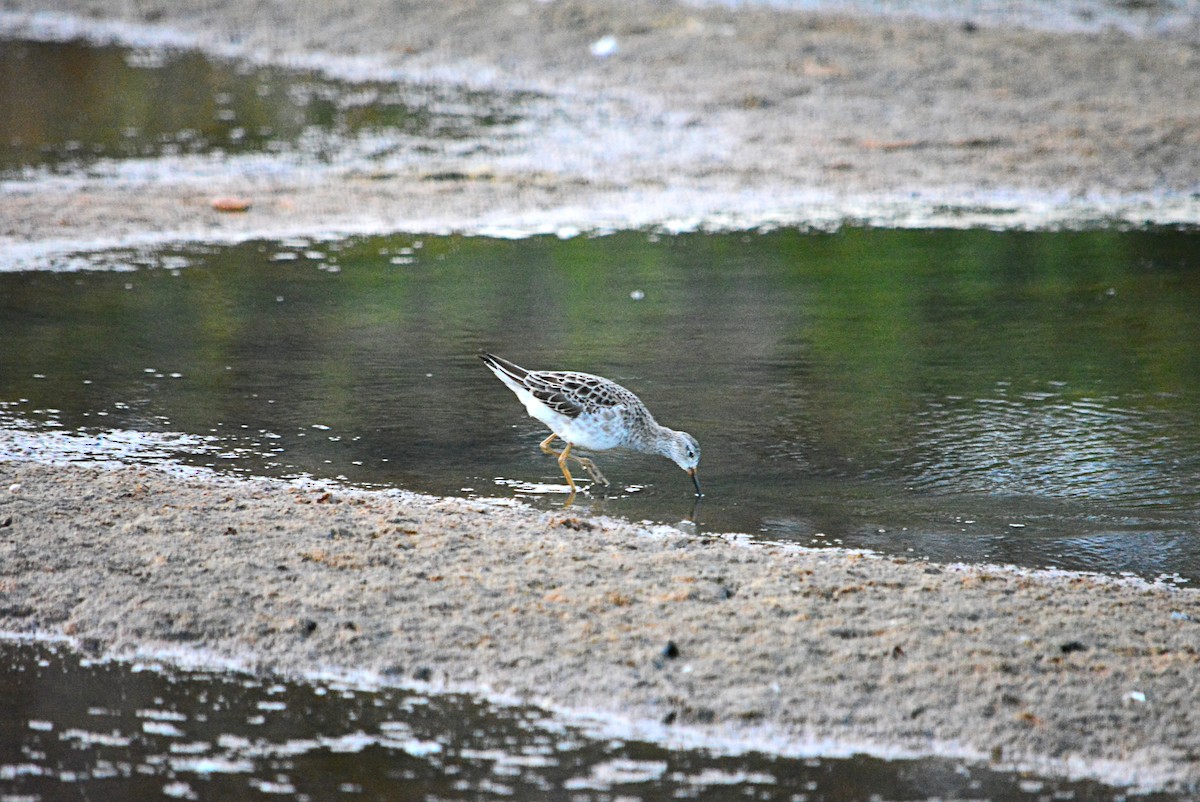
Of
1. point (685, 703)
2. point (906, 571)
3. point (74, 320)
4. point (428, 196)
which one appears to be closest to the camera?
point (685, 703)

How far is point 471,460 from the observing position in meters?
8.47

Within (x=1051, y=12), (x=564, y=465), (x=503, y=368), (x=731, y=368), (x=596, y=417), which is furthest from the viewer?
(x=1051, y=12)

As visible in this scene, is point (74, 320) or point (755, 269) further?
point (755, 269)

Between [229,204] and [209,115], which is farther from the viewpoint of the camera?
[209,115]

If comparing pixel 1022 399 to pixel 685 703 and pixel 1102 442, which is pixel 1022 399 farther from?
pixel 685 703

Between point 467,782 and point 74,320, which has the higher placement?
point 74,320

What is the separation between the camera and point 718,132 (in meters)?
17.6

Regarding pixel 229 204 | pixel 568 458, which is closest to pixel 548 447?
pixel 568 458

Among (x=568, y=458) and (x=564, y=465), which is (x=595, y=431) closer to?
(x=564, y=465)

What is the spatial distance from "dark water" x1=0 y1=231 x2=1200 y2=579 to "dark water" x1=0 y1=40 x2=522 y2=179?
403cm

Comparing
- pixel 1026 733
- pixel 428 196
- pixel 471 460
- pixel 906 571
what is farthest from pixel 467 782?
pixel 428 196

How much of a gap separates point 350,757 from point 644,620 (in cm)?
135

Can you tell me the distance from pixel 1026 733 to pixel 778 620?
3.65 feet

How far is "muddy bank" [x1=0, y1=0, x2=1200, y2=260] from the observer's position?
1475 centimetres
